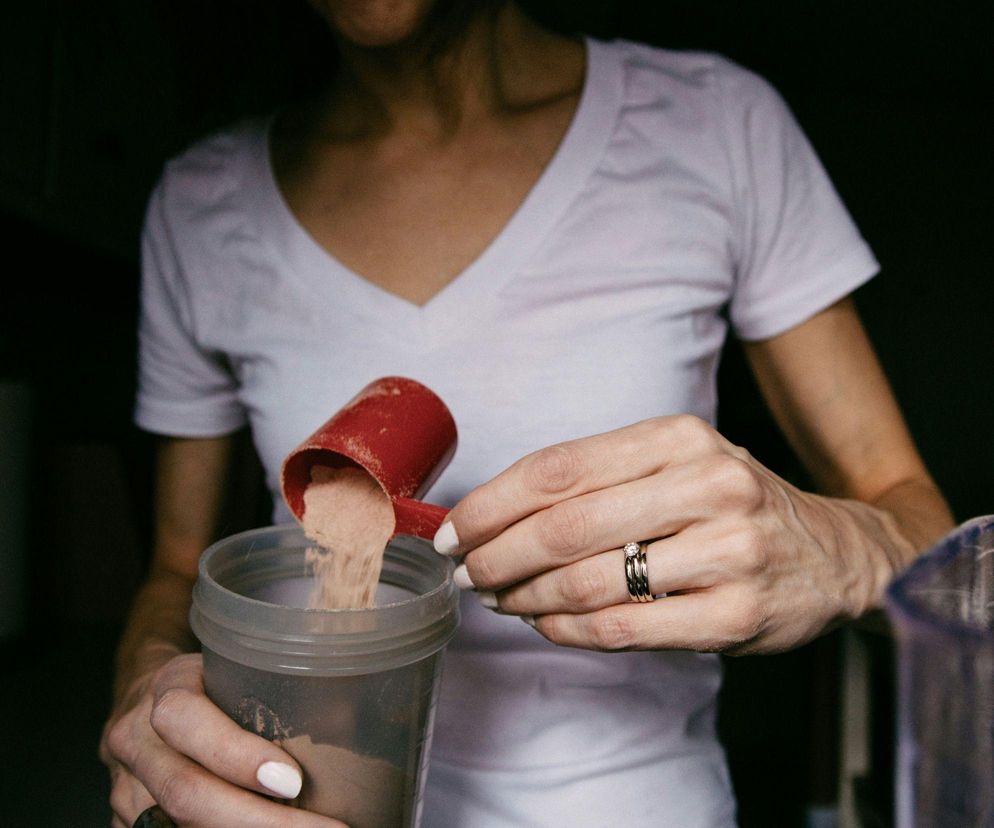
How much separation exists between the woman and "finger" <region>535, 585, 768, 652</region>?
0.55 ft

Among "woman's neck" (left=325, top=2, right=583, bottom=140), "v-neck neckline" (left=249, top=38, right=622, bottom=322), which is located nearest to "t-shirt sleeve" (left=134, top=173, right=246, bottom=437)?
"v-neck neckline" (left=249, top=38, right=622, bottom=322)

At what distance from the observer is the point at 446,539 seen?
0.48 meters

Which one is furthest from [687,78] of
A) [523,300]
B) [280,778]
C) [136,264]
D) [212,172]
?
[136,264]

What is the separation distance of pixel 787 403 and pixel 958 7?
1.24 m

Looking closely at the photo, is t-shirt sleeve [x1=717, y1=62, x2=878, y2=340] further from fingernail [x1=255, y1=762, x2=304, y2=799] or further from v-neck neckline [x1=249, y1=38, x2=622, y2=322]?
fingernail [x1=255, y1=762, x2=304, y2=799]

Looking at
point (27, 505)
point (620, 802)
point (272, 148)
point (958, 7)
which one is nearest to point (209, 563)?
point (620, 802)

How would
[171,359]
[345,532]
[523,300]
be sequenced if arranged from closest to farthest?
[345,532] < [523,300] < [171,359]

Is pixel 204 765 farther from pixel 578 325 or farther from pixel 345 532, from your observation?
pixel 578 325

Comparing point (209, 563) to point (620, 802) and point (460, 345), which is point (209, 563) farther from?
point (620, 802)

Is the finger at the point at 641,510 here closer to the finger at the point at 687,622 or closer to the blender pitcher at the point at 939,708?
the finger at the point at 687,622

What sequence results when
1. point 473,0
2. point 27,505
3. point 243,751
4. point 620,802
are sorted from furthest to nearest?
point 27,505 → point 473,0 → point 620,802 → point 243,751

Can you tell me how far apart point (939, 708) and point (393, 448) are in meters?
0.35

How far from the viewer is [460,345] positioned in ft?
2.33

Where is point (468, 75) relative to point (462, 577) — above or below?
above
